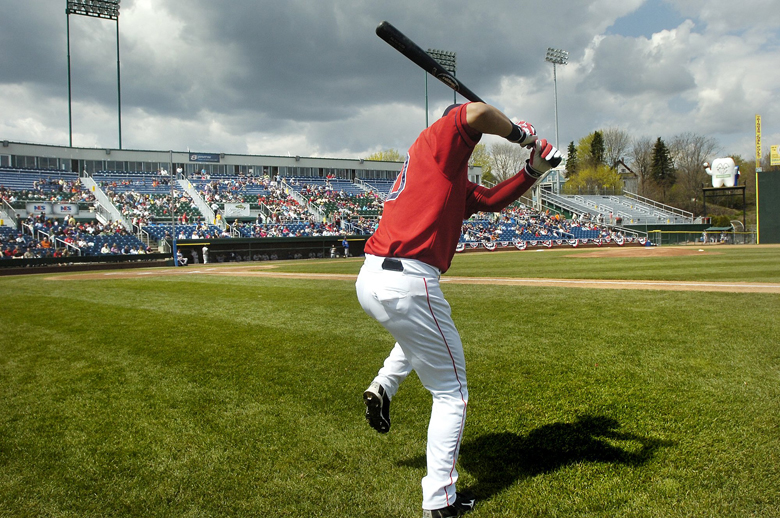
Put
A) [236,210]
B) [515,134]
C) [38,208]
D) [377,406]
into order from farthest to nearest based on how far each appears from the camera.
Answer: [236,210] < [38,208] < [377,406] < [515,134]

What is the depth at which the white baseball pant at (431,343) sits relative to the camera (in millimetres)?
2553

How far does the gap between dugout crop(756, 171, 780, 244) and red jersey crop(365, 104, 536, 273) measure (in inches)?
1852

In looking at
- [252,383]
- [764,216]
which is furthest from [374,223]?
[252,383]

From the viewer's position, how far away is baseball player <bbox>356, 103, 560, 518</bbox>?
2.54 m

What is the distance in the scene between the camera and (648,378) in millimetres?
4453

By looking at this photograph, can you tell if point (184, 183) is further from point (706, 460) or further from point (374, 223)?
point (706, 460)

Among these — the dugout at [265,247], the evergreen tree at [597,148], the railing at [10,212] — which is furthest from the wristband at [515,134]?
the evergreen tree at [597,148]

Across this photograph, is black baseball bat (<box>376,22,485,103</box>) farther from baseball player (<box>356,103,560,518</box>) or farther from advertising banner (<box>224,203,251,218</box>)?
advertising banner (<box>224,203,251,218</box>)

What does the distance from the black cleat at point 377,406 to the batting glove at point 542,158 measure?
5.36 ft

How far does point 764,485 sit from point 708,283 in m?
10.6

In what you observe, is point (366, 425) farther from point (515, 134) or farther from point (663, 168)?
point (663, 168)

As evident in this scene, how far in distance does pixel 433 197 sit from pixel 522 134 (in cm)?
67

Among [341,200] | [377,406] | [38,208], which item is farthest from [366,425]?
[341,200]

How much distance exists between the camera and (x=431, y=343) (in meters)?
2.62
